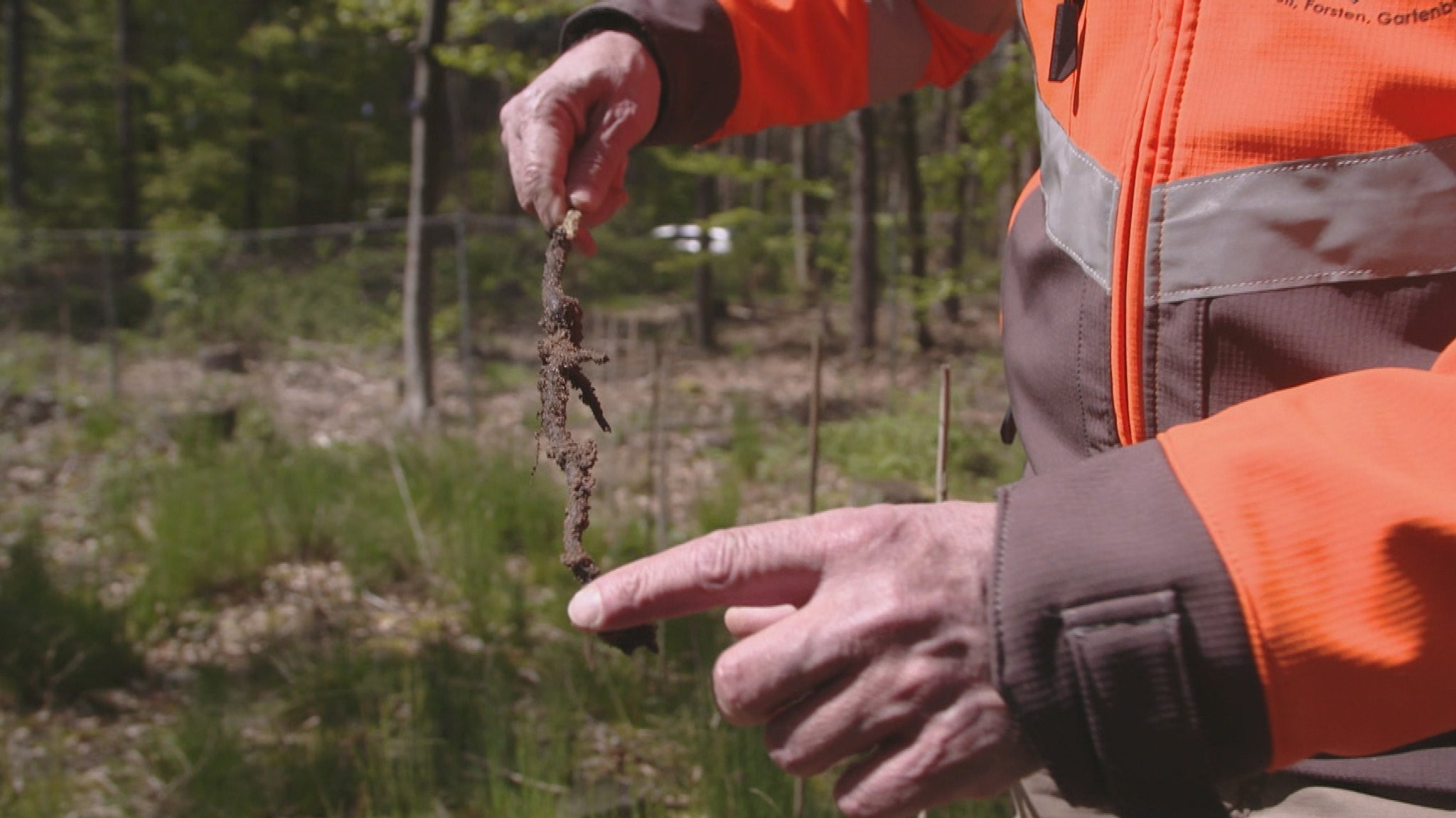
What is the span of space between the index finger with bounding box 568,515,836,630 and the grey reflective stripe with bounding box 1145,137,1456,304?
1.85ft

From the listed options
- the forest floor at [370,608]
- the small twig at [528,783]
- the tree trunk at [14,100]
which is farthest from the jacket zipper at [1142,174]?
the tree trunk at [14,100]

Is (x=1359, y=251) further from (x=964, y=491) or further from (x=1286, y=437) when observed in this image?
(x=964, y=491)

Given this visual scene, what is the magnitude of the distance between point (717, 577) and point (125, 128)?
2172cm

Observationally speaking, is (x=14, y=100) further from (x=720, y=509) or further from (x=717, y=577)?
(x=717, y=577)

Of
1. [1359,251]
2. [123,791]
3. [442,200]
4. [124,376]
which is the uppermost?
[442,200]

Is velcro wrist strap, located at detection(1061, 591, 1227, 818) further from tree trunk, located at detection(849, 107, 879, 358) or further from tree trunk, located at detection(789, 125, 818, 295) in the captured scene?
tree trunk, located at detection(789, 125, 818, 295)

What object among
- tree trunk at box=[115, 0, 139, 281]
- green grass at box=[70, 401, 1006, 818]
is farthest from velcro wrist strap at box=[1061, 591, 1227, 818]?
tree trunk at box=[115, 0, 139, 281]

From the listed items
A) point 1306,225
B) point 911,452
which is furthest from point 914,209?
point 1306,225

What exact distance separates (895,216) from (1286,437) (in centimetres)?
894

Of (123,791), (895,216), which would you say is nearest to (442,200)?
(895,216)

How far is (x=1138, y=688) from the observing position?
0.71 m

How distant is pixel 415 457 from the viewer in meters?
5.32

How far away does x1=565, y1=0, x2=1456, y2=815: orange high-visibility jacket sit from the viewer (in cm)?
70

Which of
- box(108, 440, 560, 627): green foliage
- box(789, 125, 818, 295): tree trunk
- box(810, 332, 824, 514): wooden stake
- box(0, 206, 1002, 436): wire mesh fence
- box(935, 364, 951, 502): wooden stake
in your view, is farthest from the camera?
box(789, 125, 818, 295): tree trunk
